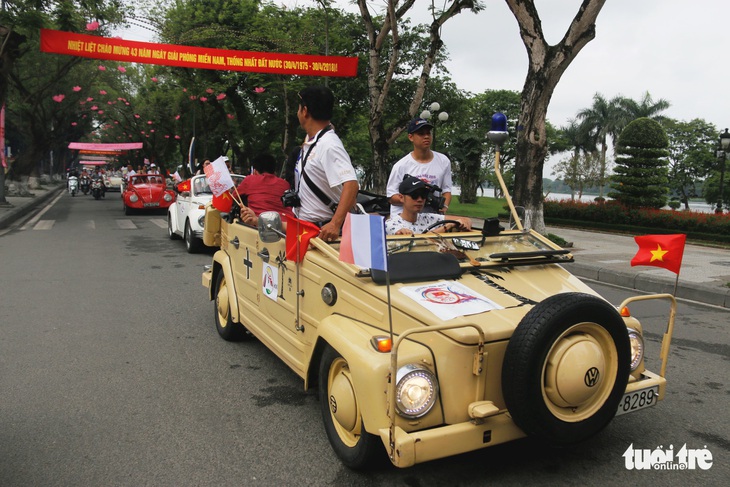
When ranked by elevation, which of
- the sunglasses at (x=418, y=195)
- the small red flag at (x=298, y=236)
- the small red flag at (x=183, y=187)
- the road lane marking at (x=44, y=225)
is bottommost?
the road lane marking at (x=44, y=225)

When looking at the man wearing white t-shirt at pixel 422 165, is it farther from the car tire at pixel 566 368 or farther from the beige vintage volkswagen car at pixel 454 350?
the car tire at pixel 566 368

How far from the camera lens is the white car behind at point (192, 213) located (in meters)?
10.8

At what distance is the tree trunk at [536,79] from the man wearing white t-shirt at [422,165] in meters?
6.31

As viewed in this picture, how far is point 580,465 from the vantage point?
2992mm

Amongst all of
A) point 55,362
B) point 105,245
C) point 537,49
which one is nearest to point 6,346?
point 55,362

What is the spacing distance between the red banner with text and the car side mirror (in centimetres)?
1468

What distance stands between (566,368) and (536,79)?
1055 cm

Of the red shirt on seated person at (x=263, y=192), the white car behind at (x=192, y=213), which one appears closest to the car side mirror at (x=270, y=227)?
the red shirt on seated person at (x=263, y=192)

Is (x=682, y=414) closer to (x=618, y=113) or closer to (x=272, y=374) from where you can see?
(x=272, y=374)

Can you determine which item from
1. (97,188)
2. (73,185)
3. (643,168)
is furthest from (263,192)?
(73,185)

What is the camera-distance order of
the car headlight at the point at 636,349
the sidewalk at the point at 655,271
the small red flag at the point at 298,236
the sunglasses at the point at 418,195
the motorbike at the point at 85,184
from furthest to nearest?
the motorbike at the point at 85,184 < the sidewalk at the point at 655,271 < the sunglasses at the point at 418,195 < the small red flag at the point at 298,236 < the car headlight at the point at 636,349

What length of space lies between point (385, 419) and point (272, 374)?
6.88 ft

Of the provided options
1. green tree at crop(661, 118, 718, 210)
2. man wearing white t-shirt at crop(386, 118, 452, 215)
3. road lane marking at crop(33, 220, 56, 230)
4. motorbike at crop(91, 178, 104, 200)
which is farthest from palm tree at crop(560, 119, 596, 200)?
man wearing white t-shirt at crop(386, 118, 452, 215)

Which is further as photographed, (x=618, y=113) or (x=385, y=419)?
(x=618, y=113)
